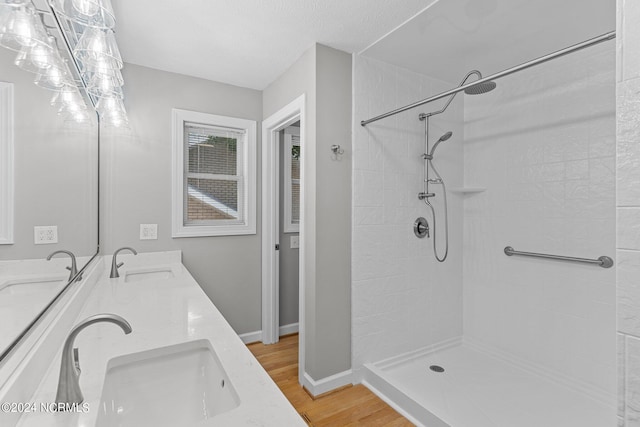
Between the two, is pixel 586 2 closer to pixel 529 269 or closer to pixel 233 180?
pixel 529 269

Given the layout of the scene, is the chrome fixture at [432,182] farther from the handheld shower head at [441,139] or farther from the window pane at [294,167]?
the window pane at [294,167]

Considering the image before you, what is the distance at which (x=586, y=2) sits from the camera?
1.64m

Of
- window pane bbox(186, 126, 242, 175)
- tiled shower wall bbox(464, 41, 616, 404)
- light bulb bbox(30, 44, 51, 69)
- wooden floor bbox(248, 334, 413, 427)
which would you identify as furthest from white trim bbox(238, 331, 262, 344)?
light bulb bbox(30, 44, 51, 69)

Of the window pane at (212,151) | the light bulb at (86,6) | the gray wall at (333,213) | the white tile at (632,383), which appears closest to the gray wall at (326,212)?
the gray wall at (333,213)

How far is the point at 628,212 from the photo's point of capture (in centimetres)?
89

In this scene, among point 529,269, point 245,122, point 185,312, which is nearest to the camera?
point 185,312

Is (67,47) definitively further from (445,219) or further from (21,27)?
(445,219)

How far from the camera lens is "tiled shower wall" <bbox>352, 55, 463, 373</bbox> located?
226 cm

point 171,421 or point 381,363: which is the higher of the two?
point 171,421

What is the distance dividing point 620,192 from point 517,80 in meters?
2.02

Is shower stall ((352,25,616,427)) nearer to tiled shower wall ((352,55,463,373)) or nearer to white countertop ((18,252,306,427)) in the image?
tiled shower wall ((352,55,463,373))

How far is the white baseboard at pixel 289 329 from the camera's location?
3.11 metres

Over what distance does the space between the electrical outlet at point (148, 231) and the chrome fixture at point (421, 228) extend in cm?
208

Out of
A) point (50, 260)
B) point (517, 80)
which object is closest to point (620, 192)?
point (50, 260)
